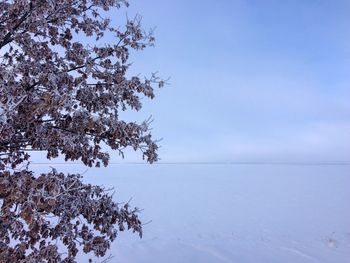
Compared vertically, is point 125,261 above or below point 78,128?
below

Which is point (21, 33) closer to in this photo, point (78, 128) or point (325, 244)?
point (78, 128)

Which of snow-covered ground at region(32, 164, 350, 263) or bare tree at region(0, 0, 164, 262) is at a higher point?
bare tree at region(0, 0, 164, 262)

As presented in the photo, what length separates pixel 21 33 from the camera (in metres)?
4.71

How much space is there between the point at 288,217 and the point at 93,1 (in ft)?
47.0

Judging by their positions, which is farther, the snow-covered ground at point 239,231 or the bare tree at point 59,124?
the snow-covered ground at point 239,231

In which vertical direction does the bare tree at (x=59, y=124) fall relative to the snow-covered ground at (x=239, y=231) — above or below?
above

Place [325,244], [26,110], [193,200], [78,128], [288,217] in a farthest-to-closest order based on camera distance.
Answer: [193,200] → [288,217] → [325,244] → [78,128] → [26,110]

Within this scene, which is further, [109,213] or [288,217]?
[288,217]

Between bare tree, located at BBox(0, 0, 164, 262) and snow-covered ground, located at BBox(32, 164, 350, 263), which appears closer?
bare tree, located at BBox(0, 0, 164, 262)

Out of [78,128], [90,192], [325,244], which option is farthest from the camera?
[325,244]

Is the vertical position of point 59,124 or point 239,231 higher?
point 59,124

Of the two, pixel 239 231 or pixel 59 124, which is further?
pixel 239 231

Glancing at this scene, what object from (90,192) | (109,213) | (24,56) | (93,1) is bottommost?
(109,213)

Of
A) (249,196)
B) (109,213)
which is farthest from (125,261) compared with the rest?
(249,196)
